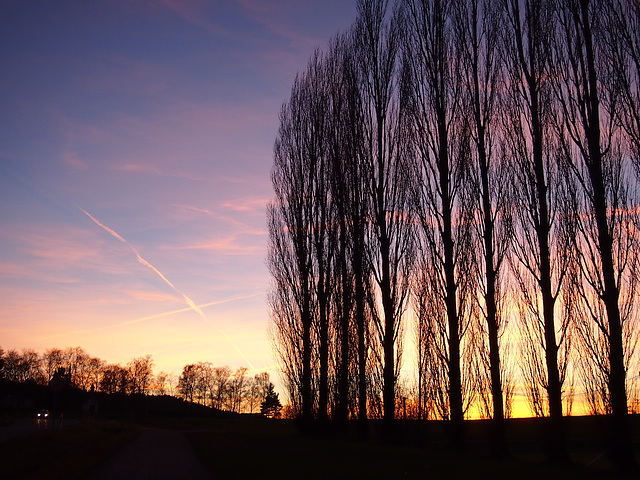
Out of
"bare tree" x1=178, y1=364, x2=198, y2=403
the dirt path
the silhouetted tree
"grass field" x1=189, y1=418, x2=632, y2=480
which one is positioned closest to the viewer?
"grass field" x1=189, y1=418, x2=632, y2=480

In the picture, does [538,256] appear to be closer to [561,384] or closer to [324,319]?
[561,384]

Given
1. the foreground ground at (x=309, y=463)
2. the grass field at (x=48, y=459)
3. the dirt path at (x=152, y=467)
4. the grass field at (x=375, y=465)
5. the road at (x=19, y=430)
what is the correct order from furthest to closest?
the road at (x=19, y=430) → the grass field at (x=48, y=459) → the dirt path at (x=152, y=467) → the foreground ground at (x=309, y=463) → the grass field at (x=375, y=465)

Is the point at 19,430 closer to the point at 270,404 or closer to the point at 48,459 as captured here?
the point at 48,459

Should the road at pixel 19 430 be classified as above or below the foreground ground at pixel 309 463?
below

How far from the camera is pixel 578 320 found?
1361 centimetres

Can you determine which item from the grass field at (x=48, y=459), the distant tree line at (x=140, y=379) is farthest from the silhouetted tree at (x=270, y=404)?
the grass field at (x=48, y=459)

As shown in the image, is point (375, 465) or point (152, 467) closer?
point (375, 465)

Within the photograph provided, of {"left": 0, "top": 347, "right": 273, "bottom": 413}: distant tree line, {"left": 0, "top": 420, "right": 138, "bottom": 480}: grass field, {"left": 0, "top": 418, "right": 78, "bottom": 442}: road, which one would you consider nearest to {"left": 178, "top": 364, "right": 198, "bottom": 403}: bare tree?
{"left": 0, "top": 347, "right": 273, "bottom": 413}: distant tree line

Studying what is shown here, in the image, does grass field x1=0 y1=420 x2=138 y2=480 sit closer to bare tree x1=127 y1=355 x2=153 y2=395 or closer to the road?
the road

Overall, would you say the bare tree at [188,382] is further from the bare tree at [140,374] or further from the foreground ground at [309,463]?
the foreground ground at [309,463]

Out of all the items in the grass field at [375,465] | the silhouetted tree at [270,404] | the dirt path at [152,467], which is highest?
the grass field at [375,465]

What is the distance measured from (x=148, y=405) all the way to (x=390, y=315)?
92.1 meters

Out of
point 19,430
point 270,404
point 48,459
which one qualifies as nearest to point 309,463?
point 48,459

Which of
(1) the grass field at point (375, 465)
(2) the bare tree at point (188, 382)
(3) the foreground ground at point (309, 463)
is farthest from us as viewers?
(2) the bare tree at point (188, 382)
